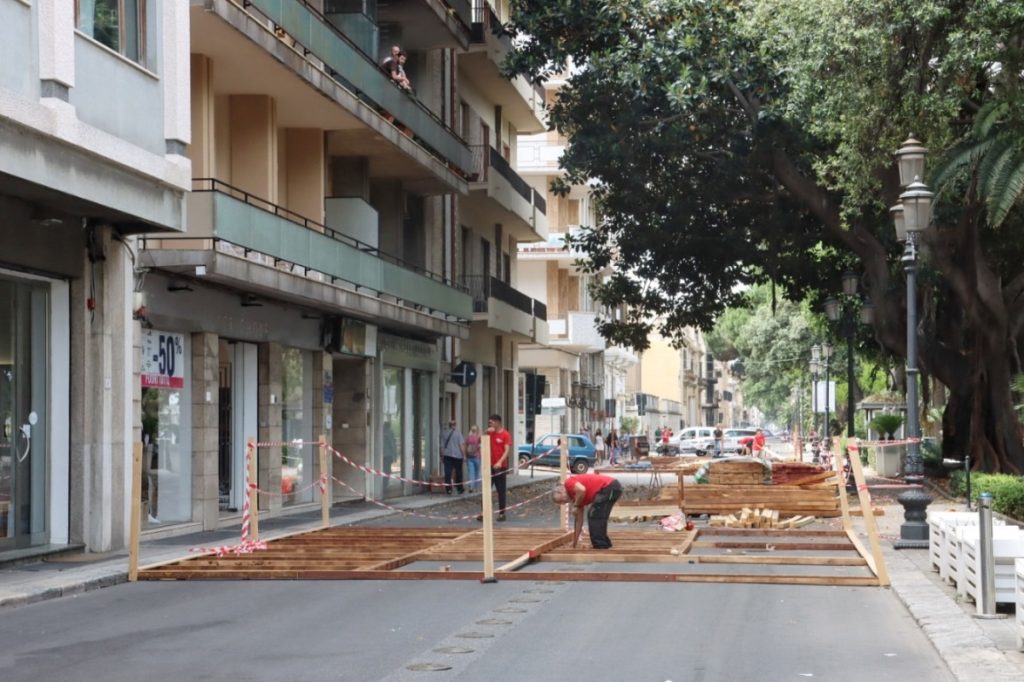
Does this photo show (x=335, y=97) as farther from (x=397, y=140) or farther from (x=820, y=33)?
(x=820, y=33)

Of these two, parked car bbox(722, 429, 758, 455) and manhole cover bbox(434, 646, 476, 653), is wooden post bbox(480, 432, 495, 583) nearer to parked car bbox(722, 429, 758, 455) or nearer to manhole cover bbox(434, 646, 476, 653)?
manhole cover bbox(434, 646, 476, 653)

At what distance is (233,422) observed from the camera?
25766 millimetres

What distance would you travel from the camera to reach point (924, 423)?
5675 cm

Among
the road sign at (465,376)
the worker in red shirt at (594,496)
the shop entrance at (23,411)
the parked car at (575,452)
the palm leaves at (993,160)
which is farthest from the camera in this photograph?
the parked car at (575,452)

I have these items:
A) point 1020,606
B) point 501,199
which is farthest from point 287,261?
point 501,199

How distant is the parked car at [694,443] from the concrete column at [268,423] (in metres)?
50.7

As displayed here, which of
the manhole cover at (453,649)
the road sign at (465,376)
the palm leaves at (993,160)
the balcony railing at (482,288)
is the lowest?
the manhole cover at (453,649)

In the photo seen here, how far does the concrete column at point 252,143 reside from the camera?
2506 centimetres

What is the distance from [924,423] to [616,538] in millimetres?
38643

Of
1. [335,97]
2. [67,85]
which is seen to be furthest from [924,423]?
[67,85]

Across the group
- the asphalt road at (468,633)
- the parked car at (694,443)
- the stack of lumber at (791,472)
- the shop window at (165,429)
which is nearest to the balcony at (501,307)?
the stack of lumber at (791,472)

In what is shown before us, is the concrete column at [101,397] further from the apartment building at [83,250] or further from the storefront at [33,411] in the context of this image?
the storefront at [33,411]

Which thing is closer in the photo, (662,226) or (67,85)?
(67,85)

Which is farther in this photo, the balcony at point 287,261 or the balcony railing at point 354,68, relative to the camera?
the balcony railing at point 354,68
